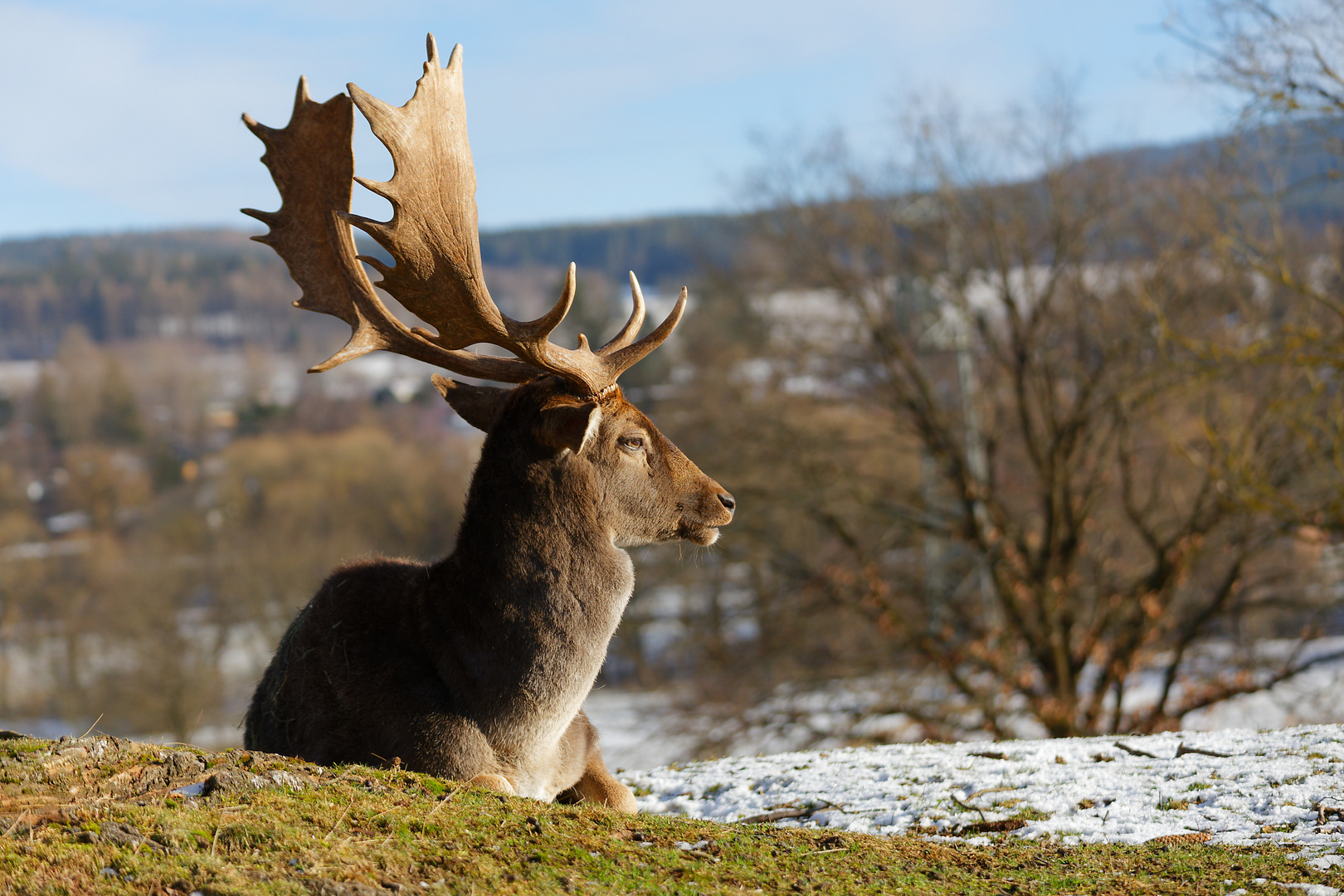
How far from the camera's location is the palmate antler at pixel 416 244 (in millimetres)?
5016

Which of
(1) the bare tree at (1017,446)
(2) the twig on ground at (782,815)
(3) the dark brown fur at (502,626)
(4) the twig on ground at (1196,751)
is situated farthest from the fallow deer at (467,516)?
(1) the bare tree at (1017,446)

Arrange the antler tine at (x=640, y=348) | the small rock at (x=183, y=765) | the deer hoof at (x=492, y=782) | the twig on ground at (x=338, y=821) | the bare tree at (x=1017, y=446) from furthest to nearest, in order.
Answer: the bare tree at (x=1017, y=446) → the antler tine at (x=640, y=348) → the deer hoof at (x=492, y=782) → the small rock at (x=183, y=765) → the twig on ground at (x=338, y=821)

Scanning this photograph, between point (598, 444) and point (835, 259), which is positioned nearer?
point (598, 444)

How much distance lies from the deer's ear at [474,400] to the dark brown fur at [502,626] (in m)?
0.25

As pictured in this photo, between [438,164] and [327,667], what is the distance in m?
2.42

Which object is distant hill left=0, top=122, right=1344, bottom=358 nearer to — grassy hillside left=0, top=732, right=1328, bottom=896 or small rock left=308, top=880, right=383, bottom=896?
grassy hillside left=0, top=732, right=1328, bottom=896

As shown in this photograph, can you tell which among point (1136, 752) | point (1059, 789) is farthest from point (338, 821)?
point (1136, 752)

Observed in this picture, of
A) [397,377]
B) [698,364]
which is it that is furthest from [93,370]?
[698,364]

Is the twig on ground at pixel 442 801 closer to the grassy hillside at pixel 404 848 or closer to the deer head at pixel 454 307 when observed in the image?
the grassy hillside at pixel 404 848

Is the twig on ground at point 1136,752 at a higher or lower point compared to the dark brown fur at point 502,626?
lower

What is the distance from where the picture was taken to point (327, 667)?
4727mm

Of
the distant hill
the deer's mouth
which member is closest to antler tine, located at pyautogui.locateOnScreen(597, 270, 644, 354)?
the deer's mouth

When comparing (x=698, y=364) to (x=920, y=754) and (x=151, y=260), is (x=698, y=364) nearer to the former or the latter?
(x=920, y=754)

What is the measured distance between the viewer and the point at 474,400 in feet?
17.9
